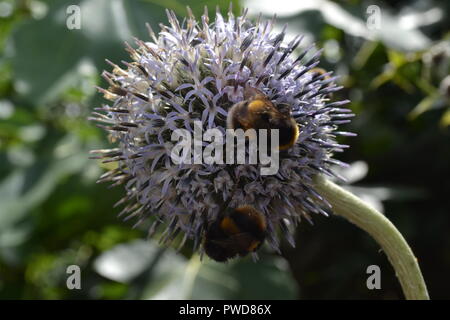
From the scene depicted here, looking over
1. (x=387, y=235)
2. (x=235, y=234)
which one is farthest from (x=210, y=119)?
(x=387, y=235)

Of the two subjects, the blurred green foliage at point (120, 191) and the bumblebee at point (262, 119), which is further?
the blurred green foliage at point (120, 191)

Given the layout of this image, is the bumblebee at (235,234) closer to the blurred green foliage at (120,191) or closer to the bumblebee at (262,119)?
the bumblebee at (262,119)

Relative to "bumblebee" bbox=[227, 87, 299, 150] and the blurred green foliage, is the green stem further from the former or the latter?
the blurred green foliage

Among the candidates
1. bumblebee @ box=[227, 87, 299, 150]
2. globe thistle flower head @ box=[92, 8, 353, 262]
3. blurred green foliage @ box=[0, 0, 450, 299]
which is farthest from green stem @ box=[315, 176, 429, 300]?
blurred green foliage @ box=[0, 0, 450, 299]

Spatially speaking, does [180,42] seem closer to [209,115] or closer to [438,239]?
[209,115]

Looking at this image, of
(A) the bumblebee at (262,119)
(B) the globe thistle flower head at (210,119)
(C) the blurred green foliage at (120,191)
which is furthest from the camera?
(C) the blurred green foliage at (120,191)

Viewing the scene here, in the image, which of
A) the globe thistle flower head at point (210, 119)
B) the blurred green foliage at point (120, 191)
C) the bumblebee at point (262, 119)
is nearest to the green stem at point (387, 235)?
the globe thistle flower head at point (210, 119)

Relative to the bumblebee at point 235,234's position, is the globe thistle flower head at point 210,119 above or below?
above
